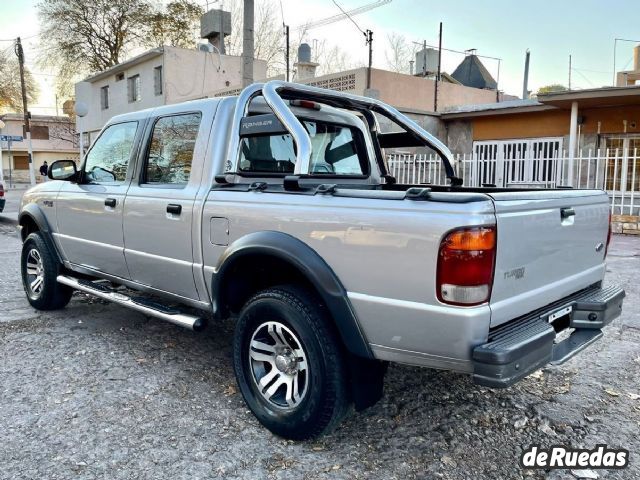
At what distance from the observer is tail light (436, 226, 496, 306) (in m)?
2.25

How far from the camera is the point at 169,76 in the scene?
926 inches

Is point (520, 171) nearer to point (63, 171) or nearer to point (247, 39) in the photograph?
point (247, 39)

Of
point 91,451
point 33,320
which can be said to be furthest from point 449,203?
point 33,320

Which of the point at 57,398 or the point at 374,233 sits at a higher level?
the point at 374,233

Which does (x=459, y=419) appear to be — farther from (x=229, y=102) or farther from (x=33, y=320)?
(x=33, y=320)

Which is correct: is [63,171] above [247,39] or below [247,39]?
below

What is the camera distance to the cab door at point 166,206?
3551mm

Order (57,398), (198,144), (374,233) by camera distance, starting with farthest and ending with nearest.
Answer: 1. (198,144)
2. (57,398)
3. (374,233)

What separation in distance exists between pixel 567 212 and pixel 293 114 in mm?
1747

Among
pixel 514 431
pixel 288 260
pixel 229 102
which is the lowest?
pixel 514 431

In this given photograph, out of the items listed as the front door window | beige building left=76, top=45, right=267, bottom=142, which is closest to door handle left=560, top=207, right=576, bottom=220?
the front door window

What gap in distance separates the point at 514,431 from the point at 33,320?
4.34 metres

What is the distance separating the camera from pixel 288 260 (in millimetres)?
2781

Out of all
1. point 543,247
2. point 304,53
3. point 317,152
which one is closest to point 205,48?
point 304,53
